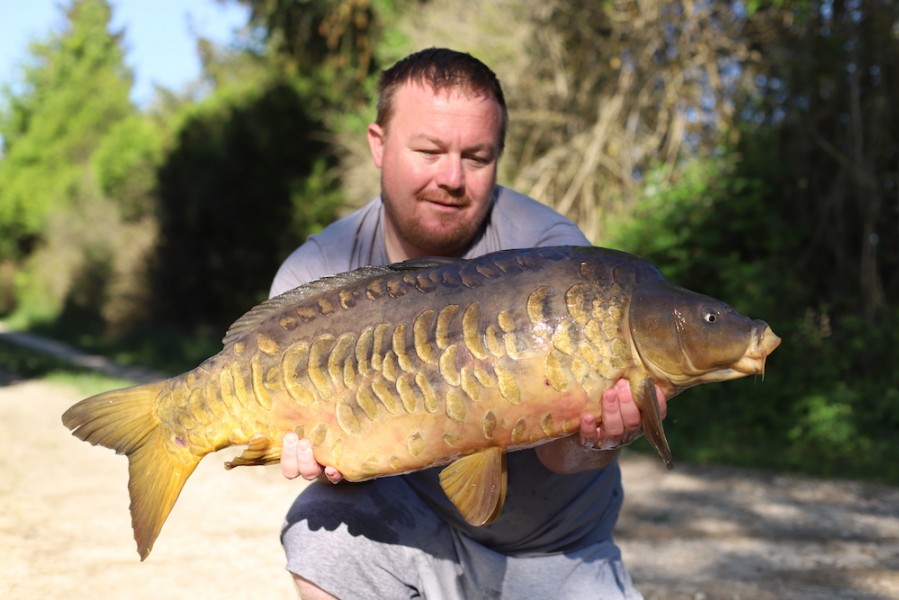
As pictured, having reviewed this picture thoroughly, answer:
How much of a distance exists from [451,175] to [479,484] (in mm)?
910

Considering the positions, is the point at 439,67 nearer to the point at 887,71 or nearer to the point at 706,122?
the point at 887,71

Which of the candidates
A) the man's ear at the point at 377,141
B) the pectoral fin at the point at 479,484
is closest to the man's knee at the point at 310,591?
the pectoral fin at the point at 479,484

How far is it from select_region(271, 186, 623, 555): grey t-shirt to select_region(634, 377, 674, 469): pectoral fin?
2.27 feet

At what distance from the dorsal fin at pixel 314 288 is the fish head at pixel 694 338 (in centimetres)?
53

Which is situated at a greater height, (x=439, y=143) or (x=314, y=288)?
(x=439, y=143)

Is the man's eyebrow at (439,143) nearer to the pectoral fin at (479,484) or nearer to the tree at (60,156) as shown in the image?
the pectoral fin at (479,484)

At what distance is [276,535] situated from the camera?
14.8 feet

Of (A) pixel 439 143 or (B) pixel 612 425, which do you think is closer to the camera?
(B) pixel 612 425

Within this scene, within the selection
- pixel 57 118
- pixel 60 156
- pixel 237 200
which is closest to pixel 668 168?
pixel 237 200

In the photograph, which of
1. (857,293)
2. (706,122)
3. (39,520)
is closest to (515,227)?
(39,520)

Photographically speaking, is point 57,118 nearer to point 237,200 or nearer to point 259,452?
point 237,200

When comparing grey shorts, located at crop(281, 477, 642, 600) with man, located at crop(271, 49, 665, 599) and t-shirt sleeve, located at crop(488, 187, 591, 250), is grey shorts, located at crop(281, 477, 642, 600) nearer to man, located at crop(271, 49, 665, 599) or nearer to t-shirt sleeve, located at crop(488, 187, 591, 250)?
man, located at crop(271, 49, 665, 599)

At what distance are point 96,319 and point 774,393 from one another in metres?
17.7

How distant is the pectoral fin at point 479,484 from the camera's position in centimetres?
210
